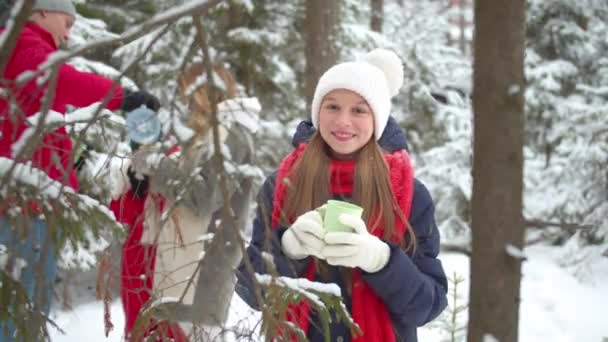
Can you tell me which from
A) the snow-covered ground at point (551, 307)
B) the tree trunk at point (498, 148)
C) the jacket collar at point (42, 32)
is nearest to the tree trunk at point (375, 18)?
the snow-covered ground at point (551, 307)

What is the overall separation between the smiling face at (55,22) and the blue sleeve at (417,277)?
76.3 inches

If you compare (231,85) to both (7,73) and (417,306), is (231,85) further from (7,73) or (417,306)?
(7,73)

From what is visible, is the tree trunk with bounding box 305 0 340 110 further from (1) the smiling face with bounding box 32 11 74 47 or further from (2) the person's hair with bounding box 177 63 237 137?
(2) the person's hair with bounding box 177 63 237 137

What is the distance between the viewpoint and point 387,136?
9.32 feet

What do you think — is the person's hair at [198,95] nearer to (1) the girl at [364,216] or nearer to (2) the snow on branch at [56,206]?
(2) the snow on branch at [56,206]

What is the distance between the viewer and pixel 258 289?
140cm

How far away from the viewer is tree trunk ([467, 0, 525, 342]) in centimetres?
194

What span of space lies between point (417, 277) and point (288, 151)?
875mm

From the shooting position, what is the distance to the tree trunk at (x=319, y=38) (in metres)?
7.30

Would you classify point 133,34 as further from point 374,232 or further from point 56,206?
point 374,232

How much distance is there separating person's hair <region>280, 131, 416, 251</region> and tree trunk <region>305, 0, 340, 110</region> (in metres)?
4.77

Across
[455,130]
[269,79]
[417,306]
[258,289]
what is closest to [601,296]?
[455,130]

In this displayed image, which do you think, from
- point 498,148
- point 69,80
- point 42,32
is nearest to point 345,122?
point 498,148

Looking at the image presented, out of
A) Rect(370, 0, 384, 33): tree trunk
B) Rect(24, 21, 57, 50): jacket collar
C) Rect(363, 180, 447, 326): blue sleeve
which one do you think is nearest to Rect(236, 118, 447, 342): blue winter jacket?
Rect(363, 180, 447, 326): blue sleeve
